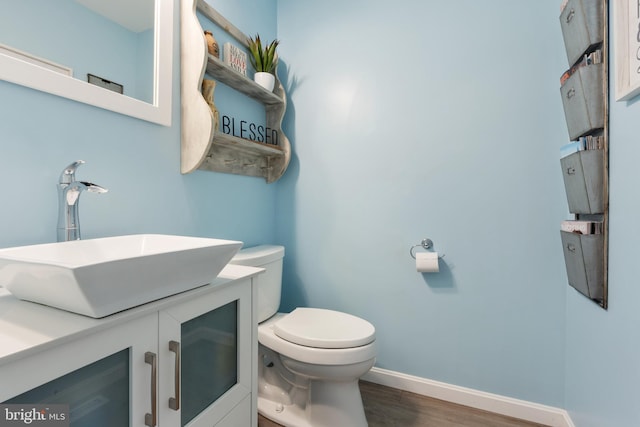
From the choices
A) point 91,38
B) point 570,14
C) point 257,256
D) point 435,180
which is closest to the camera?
point 91,38

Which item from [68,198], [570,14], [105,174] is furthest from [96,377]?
[570,14]

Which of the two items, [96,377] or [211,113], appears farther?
[211,113]

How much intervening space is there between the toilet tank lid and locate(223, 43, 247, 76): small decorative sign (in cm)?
94

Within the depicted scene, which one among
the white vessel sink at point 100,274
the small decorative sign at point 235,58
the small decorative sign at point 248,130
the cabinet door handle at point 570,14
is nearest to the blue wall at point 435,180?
the small decorative sign at point 248,130

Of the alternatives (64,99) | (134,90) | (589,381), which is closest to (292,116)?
(134,90)

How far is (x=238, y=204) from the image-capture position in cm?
176

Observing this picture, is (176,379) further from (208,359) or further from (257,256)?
(257,256)

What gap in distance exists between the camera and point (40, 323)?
606 mm

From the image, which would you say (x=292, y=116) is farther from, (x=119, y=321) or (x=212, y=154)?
(x=119, y=321)

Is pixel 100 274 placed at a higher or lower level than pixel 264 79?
lower

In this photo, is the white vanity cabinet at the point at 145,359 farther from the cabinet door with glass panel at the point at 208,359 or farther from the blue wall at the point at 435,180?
the blue wall at the point at 435,180

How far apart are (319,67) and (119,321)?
178cm

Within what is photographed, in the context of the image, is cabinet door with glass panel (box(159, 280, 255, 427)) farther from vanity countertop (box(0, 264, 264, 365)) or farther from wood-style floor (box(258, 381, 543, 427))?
wood-style floor (box(258, 381, 543, 427))

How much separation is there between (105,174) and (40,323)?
645 millimetres
